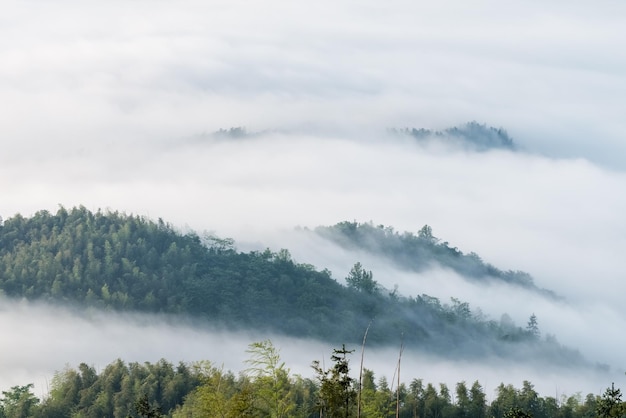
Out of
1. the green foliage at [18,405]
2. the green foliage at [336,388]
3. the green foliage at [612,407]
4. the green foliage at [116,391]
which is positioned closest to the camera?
the green foliage at [336,388]

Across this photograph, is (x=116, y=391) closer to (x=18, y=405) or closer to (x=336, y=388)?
(x=18, y=405)

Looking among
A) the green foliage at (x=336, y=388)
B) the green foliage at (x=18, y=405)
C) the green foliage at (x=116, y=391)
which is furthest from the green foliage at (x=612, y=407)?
the green foliage at (x=18, y=405)

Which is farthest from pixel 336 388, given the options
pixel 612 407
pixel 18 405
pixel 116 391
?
pixel 116 391

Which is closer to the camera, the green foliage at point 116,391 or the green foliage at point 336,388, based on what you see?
the green foliage at point 336,388

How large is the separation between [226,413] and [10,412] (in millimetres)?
84680

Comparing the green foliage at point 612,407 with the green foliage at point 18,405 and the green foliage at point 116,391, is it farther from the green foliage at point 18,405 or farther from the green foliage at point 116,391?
the green foliage at point 18,405

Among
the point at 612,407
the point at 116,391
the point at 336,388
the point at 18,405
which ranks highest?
the point at 116,391

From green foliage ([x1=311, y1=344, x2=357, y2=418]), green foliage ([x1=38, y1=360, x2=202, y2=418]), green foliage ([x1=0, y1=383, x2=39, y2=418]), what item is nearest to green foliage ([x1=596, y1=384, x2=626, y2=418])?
green foliage ([x1=311, y1=344, x2=357, y2=418])

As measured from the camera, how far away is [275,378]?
71.2 meters

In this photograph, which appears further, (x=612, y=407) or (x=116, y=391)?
(x=116, y=391)

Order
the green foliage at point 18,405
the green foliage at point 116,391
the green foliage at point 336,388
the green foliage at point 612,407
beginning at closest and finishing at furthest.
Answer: the green foliage at point 336,388 < the green foliage at point 612,407 < the green foliage at point 18,405 < the green foliage at point 116,391

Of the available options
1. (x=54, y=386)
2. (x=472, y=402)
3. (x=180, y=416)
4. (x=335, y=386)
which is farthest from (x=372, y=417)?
(x=54, y=386)

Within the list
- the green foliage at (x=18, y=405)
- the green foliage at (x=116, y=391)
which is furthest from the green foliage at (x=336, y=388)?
the green foliage at (x=18, y=405)

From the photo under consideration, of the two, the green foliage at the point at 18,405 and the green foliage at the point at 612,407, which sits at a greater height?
the green foliage at the point at 18,405
